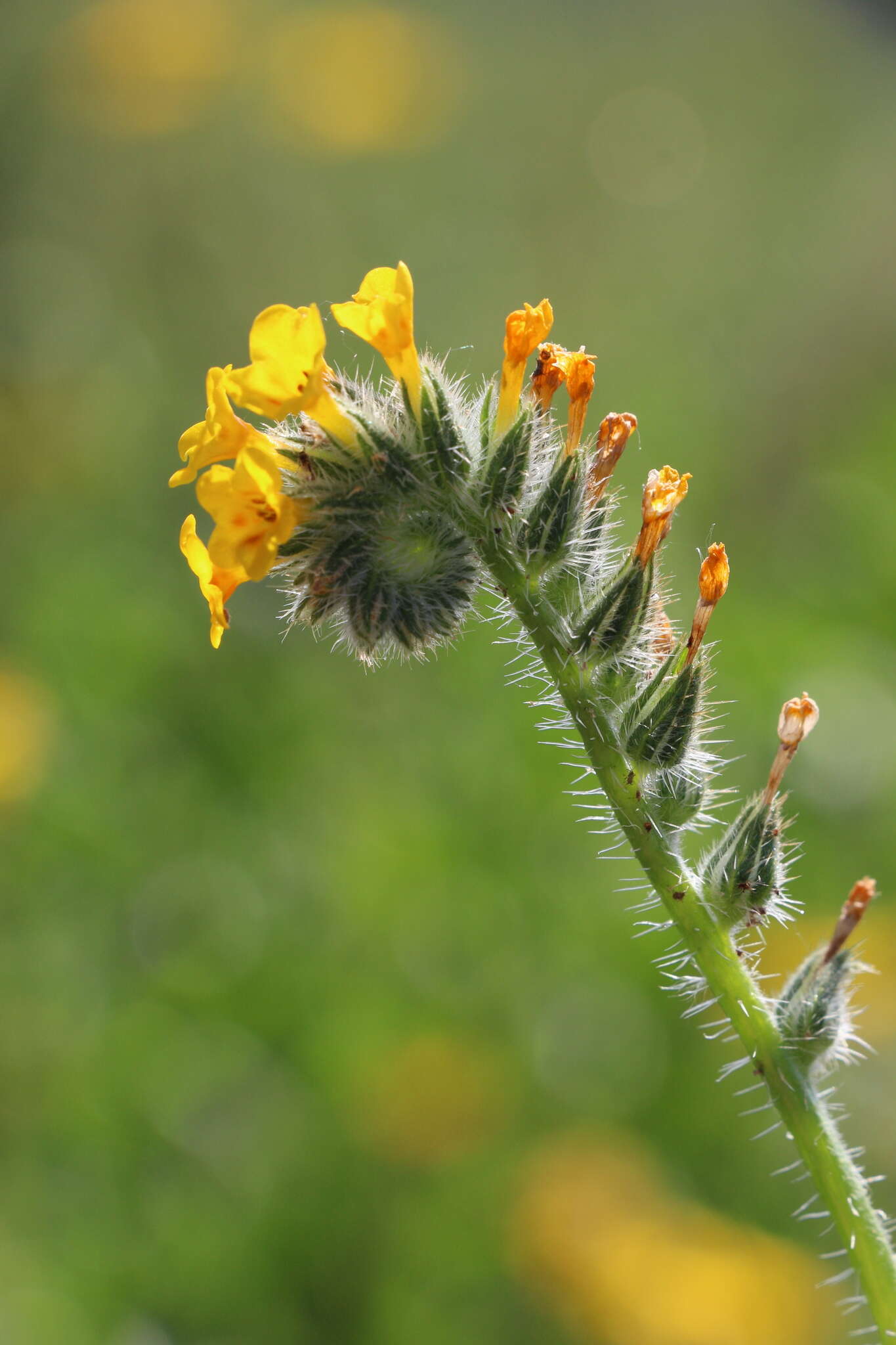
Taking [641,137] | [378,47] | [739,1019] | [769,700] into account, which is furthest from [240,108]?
[739,1019]

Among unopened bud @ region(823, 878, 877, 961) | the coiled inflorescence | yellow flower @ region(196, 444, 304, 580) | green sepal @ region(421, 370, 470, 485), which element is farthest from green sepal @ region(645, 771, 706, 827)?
yellow flower @ region(196, 444, 304, 580)

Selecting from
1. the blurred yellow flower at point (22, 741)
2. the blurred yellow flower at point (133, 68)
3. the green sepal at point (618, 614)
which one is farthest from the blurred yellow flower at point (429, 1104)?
the blurred yellow flower at point (133, 68)

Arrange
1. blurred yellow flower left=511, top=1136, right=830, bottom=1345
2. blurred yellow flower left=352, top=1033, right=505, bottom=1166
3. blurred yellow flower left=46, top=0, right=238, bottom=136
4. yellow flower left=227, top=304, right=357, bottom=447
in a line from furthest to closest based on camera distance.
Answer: blurred yellow flower left=46, top=0, right=238, bottom=136 < blurred yellow flower left=352, top=1033, right=505, bottom=1166 < blurred yellow flower left=511, top=1136, right=830, bottom=1345 < yellow flower left=227, top=304, right=357, bottom=447

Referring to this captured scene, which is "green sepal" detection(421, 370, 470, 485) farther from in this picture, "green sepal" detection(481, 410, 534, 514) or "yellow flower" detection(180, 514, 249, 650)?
"yellow flower" detection(180, 514, 249, 650)

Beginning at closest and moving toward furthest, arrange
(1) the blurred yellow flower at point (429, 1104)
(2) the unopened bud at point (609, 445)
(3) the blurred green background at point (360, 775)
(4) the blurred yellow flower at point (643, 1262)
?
(2) the unopened bud at point (609, 445) < (4) the blurred yellow flower at point (643, 1262) < (3) the blurred green background at point (360, 775) < (1) the blurred yellow flower at point (429, 1104)

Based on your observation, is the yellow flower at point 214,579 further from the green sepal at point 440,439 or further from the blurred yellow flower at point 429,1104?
the blurred yellow flower at point 429,1104

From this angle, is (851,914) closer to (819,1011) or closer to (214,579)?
(819,1011)

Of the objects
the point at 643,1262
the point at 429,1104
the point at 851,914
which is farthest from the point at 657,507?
the point at 429,1104
